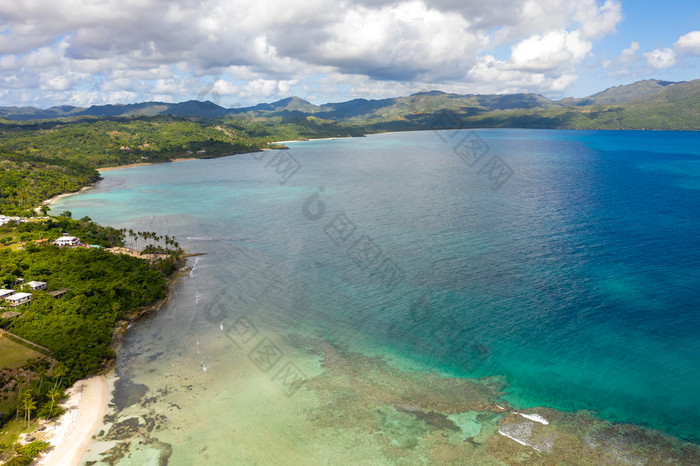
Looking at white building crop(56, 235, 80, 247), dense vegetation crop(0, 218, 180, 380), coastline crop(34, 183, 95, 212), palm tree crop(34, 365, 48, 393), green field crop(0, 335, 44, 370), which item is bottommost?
palm tree crop(34, 365, 48, 393)

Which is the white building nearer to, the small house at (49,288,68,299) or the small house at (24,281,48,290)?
the small house at (24,281,48,290)

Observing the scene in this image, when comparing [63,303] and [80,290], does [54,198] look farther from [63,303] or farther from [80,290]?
[63,303]


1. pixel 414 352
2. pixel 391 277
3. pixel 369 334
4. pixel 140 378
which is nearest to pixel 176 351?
pixel 140 378

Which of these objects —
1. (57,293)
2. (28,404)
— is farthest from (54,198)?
(28,404)

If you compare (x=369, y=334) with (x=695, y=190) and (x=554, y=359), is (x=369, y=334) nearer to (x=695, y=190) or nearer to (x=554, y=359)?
(x=554, y=359)

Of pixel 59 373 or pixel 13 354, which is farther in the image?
pixel 13 354

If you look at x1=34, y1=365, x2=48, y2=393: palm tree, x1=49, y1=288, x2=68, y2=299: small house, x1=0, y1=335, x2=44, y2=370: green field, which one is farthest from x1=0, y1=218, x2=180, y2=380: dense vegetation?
x1=34, y1=365, x2=48, y2=393: palm tree
